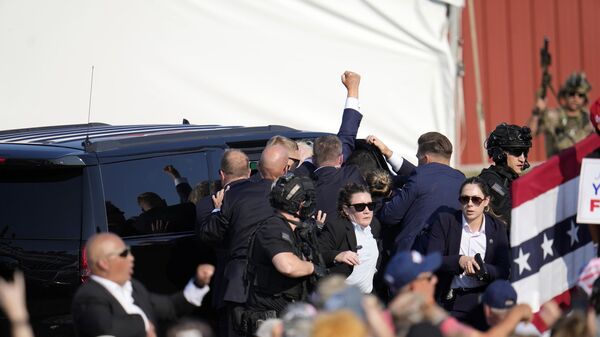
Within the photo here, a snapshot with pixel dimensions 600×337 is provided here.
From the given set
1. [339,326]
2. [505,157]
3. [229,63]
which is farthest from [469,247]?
[229,63]

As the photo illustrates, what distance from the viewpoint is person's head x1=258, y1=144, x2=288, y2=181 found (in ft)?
24.1

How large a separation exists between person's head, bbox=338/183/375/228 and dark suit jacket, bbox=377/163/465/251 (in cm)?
43

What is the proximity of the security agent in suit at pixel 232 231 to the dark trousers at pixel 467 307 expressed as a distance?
1.18m

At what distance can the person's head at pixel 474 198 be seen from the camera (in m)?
6.99

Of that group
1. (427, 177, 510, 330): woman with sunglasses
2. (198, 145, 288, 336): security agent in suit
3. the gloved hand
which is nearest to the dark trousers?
(427, 177, 510, 330): woman with sunglasses

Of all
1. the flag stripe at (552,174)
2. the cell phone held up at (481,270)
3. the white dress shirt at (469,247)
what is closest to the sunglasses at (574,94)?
the white dress shirt at (469,247)

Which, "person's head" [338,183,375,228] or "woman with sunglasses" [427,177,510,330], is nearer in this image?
"woman with sunglasses" [427,177,510,330]

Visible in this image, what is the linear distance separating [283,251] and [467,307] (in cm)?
128

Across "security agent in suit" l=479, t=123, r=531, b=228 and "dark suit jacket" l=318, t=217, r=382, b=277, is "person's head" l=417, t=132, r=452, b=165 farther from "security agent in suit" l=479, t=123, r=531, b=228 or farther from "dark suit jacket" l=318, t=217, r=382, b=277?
"dark suit jacket" l=318, t=217, r=382, b=277

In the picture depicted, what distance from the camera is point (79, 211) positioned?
6.84m

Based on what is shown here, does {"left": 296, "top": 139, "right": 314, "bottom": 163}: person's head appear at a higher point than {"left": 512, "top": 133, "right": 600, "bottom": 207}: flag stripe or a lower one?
higher

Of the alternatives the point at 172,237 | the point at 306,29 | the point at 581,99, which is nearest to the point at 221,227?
the point at 172,237

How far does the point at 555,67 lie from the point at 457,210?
1273 centimetres

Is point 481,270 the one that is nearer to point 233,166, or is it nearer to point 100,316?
point 233,166
